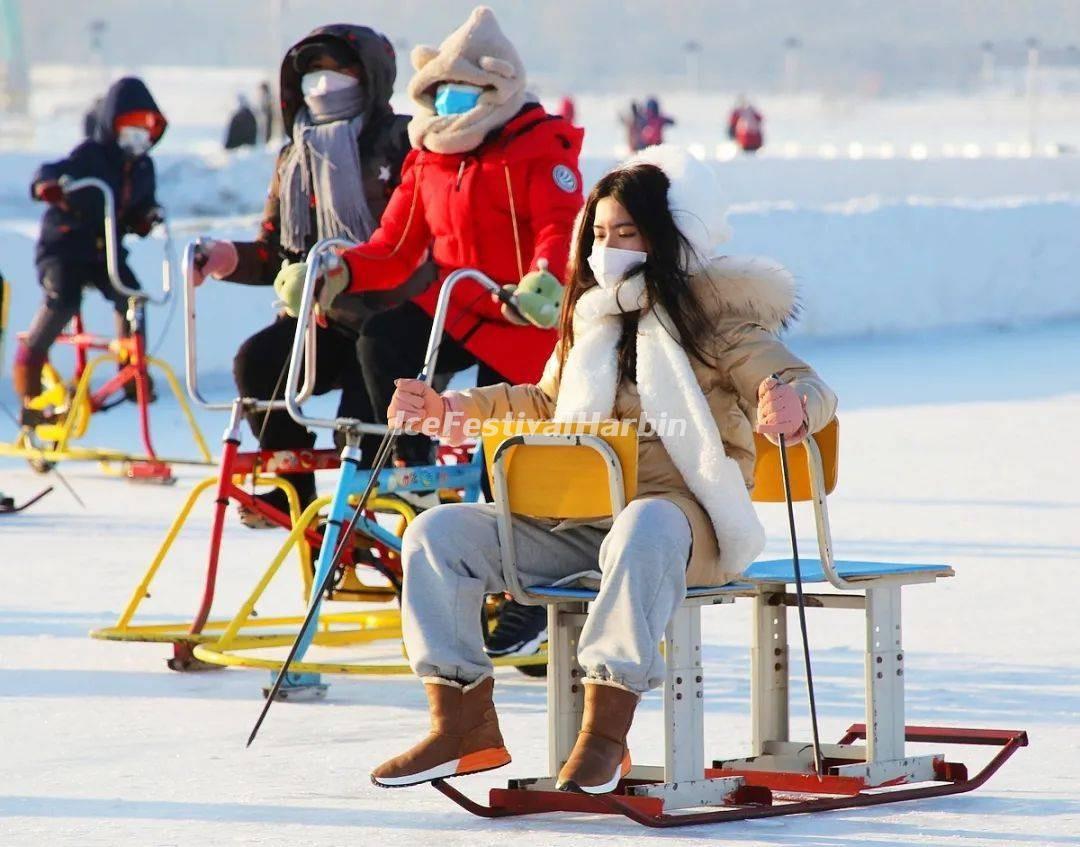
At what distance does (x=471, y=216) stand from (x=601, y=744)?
2239 millimetres

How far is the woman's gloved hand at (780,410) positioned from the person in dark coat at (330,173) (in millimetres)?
2326

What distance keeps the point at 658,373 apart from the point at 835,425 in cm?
33

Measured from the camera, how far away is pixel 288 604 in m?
6.66

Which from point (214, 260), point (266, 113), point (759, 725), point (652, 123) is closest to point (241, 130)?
point (266, 113)

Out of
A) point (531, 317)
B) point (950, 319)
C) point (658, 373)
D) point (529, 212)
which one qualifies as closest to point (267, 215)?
point (529, 212)

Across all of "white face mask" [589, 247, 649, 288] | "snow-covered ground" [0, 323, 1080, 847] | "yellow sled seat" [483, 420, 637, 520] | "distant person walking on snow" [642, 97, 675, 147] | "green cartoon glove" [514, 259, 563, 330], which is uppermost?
"distant person walking on snow" [642, 97, 675, 147]

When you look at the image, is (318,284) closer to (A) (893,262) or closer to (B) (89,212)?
(B) (89,212)

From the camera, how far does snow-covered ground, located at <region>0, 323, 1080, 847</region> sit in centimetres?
376

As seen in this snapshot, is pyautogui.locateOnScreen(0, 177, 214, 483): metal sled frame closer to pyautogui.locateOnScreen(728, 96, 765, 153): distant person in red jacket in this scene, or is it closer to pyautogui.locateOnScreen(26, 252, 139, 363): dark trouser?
pyautogui.locateOnScreen(26, 252, 139, 363): dark trouser

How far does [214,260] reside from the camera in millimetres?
5836

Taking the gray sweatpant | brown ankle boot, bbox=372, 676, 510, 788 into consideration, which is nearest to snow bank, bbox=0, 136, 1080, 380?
the gray sweatpant

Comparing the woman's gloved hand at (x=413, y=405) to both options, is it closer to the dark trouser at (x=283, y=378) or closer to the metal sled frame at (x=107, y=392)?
the dark trouser at (x=283, y=378)

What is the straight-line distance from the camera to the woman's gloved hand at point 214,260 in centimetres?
575

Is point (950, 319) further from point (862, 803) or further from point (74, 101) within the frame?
point (74, 101)
